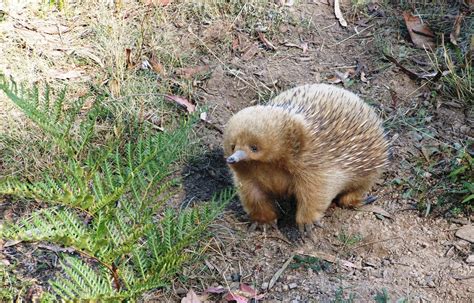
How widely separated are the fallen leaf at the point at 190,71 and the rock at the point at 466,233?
2.09m

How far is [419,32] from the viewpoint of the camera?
493cm

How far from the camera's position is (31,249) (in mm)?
3355

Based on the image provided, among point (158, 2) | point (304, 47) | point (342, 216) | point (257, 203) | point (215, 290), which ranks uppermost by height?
Answer: point (158, 2)

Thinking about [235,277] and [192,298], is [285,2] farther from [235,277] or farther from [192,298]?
[192,298]

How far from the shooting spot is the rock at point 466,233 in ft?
11.9

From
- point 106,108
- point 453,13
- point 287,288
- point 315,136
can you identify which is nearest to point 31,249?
point 106,108

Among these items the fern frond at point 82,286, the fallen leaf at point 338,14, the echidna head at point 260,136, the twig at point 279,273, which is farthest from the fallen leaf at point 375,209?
the fern frond at point 82,286

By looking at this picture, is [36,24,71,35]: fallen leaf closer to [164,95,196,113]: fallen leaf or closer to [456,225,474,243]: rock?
[164,95,196,113]: fallen leaf

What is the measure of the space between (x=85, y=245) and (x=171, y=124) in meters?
2.17

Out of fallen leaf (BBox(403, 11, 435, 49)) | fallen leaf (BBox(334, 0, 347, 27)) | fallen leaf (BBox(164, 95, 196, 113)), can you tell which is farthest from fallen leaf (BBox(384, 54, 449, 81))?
fallen leaf (BBox(164, 95, 196, 113))

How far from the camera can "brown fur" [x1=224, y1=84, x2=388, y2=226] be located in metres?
3.29

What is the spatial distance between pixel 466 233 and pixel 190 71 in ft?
7.19

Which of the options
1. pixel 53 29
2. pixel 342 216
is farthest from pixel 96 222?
pixel 53 29

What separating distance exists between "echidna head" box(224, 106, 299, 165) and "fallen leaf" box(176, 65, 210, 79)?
1320 millimetres
